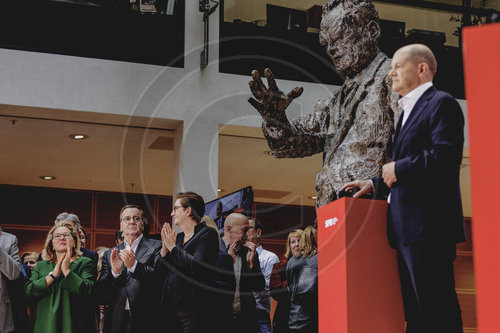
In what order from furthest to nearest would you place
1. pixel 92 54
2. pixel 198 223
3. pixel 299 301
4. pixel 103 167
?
pixel 103 167
pixel 92 54
pixel 299 301
pixel 198 223

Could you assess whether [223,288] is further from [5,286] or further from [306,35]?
[306,35]

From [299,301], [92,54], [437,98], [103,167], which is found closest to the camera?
[437,98]

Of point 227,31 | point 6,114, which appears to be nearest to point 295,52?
point 227,31

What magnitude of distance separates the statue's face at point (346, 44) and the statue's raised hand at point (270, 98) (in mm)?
259

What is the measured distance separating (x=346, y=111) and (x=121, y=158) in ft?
25.6

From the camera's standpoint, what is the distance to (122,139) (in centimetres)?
987

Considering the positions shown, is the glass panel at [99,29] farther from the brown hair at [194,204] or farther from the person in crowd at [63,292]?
the brown hair at [194,204]

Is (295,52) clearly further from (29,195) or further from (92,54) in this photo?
(29,195)

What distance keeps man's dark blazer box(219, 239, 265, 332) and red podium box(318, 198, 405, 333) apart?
2610mm

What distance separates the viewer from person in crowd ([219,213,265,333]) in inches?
213

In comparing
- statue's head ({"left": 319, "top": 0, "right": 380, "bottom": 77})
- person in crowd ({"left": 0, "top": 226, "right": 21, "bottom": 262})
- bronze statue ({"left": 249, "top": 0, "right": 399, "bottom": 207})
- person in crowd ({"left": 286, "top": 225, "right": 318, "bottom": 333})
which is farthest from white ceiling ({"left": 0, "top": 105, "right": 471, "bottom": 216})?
statue's head ({"left": 319, "top": 0, "right": 380, "bottom": 77})

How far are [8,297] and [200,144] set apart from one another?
3.57 m

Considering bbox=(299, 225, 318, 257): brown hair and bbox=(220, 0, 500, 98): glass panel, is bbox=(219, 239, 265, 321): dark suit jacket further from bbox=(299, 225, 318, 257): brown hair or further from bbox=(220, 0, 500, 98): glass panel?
bbox=(220, 0, 500, 98): glass panel

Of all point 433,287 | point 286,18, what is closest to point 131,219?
point 433,287
